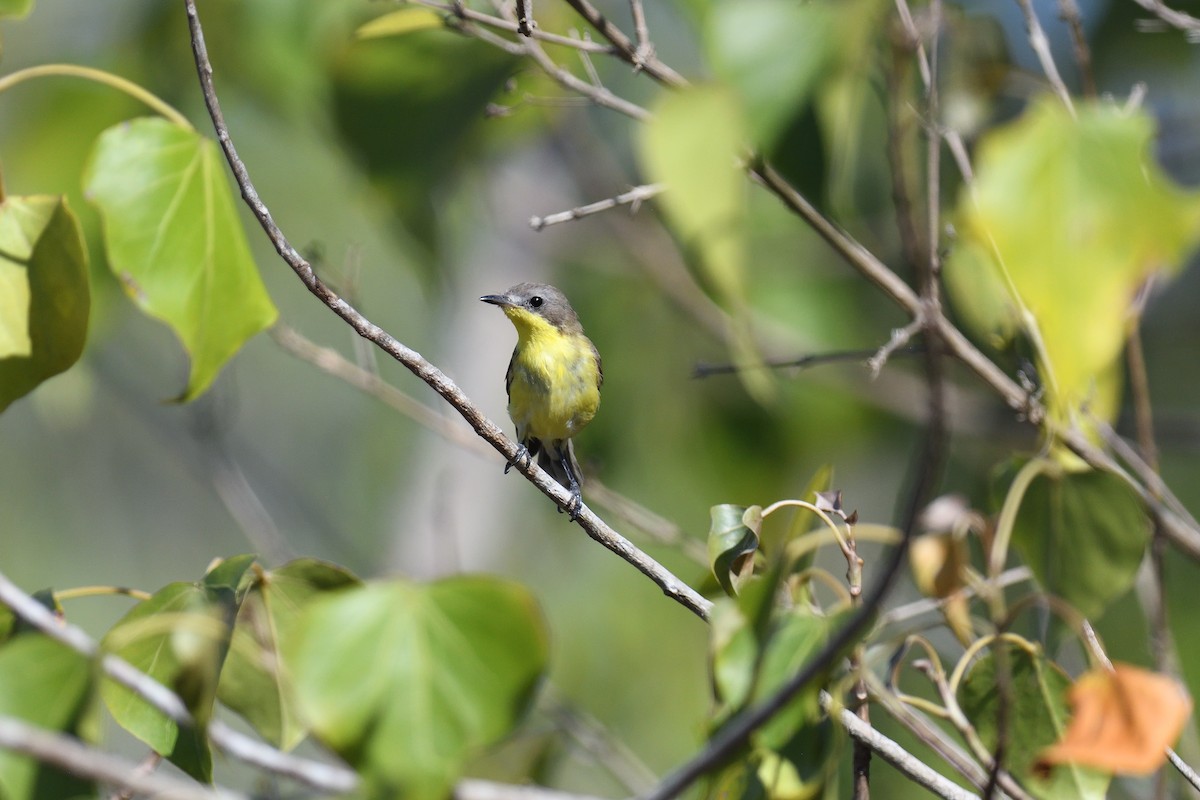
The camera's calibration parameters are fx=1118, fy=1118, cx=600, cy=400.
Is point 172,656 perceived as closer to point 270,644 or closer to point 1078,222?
point 270,644

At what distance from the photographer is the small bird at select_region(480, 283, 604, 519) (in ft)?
15.1

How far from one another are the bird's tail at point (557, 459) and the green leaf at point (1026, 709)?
2783 millimetres

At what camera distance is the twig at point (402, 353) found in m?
2.06

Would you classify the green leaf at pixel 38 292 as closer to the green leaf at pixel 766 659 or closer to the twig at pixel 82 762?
the twig at pixel 82 762

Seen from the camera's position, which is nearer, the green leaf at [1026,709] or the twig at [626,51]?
the green leaf at [1026,709]

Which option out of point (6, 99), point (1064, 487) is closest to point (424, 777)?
point (1064, 487)

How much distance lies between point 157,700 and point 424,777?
0.51m

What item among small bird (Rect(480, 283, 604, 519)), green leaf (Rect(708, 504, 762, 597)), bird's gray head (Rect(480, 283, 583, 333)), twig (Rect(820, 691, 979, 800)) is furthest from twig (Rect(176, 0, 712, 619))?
bird's gray head (Rect(480, 283, 583, 333))

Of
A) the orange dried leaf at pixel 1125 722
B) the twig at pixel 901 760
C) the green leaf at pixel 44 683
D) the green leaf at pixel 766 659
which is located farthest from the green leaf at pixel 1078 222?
the green leaf at pixel 44 683

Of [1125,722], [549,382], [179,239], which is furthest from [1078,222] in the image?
[549,382]

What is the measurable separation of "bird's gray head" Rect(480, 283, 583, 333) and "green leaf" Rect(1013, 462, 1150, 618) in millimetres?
2585

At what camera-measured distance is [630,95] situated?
8148mm

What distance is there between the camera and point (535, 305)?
16.2 feet

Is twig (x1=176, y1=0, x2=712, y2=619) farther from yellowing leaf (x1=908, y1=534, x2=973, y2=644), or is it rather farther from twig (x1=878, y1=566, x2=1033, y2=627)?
yellowing leaf (x1=908, y1=534, x2=973, y2=644)
